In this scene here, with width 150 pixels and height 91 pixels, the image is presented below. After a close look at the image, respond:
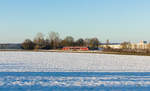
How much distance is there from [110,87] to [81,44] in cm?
9442

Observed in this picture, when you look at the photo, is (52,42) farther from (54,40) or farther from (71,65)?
(71,65)

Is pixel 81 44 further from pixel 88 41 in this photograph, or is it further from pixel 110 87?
pixel 110 87

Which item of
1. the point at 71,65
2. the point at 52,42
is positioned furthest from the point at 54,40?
the point at 71,65

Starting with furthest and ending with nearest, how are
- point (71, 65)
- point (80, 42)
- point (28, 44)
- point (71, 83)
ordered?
point (80, 42), point (28, 44), point (71, 65), point (71, 83)

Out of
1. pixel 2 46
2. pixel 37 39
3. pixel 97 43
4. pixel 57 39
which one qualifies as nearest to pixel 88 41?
pixel 97 43

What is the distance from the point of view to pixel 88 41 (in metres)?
109

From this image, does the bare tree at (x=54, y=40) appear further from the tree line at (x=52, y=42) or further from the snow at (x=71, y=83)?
the snow at (x=71, y=83)

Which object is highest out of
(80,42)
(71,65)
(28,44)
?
(80,42)

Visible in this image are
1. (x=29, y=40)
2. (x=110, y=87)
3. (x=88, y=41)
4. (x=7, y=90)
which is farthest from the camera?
(x=88, y=41)

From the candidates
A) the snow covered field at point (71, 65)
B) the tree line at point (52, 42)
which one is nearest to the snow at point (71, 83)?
the snow covered field at point (71, 65)

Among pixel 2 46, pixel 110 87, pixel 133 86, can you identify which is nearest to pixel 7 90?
pixel 110 87

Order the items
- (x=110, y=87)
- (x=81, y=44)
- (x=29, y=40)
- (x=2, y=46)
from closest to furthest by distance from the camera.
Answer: (x=110, y=87) < (x=29, y=40) < (x=81, y=44) < (x=2, y=46)

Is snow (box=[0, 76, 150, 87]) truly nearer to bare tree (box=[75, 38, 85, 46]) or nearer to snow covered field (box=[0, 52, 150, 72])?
snow covered field (box=[0, 52, 150, 72])

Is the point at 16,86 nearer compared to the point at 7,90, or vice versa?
the point at 7,90
